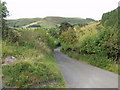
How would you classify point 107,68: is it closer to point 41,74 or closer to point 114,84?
point 114,84

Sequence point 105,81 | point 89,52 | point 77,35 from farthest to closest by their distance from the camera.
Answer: point 77,35, point 89,52, point 105,81

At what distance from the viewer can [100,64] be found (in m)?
19.7

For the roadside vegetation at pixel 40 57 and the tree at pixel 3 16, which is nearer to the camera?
the roadside vegetation at pixel 40 57

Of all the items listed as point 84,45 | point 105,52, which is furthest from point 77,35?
point 105,52

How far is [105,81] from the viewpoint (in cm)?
1296

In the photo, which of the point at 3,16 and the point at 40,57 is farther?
the point at 3,16

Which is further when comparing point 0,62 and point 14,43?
point 14,43

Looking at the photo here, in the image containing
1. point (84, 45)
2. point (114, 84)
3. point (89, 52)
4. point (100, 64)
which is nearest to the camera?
point (114, 84)

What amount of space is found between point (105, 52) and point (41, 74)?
11147mm

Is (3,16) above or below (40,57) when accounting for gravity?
above

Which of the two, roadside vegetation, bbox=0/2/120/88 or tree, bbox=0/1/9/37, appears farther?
tree, bbox=0/1/9/37

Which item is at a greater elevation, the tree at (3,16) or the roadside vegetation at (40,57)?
the tree at (3,16)

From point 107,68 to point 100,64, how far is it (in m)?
1.78

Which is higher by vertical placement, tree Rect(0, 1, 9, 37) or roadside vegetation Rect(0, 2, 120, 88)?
tree Rect(0, 1, 9, 37)
